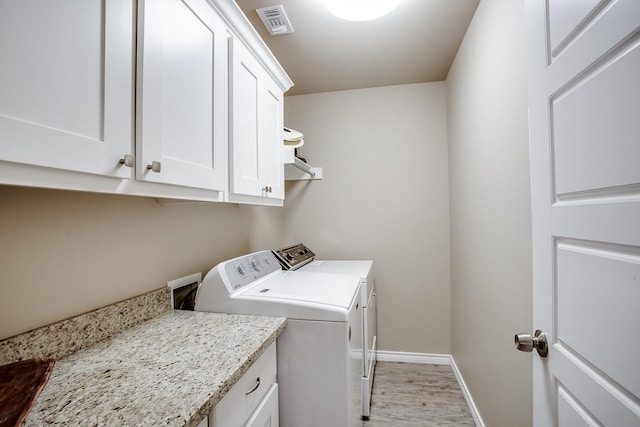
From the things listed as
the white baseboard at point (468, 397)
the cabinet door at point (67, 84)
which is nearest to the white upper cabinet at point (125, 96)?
the cabinet door at point (67, 84)

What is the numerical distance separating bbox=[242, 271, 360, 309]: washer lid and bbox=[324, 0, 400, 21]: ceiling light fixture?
1.45 meters

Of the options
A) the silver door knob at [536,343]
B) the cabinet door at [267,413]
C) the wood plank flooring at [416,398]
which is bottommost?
the wood plank flooring at [416,398]

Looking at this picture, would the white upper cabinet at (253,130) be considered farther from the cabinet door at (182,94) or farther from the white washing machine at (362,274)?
the white washing machine at (362,274)

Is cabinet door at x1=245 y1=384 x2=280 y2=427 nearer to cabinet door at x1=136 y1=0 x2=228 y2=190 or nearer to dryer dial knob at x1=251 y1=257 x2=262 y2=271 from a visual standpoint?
dryer dial knob at x1=251 y1=257 x2=262 y2=271

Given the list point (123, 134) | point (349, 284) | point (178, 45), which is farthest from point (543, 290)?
point (178, 45)

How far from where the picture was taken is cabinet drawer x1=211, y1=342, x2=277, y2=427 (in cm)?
80

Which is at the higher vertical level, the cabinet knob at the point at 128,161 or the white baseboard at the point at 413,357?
the cabinet knob at the point at 128,161

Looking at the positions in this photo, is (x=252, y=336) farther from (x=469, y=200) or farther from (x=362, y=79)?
(x=362, y=79)

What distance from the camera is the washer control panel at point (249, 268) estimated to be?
54.4 inches

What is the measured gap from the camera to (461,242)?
2.18 meters

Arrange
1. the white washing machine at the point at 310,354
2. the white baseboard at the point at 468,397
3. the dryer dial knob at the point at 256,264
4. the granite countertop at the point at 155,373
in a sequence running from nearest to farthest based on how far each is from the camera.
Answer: the granite countertop at the point at 155,373 < the white washing machine at the point at 310,354 < the dryer dial knob at the point at 256,264 < the white baseboard at the point at 468,397

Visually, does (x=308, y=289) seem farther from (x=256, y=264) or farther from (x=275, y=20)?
(x=275, y=20)

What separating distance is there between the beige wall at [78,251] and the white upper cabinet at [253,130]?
0.40 metres

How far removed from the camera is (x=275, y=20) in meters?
1.73
